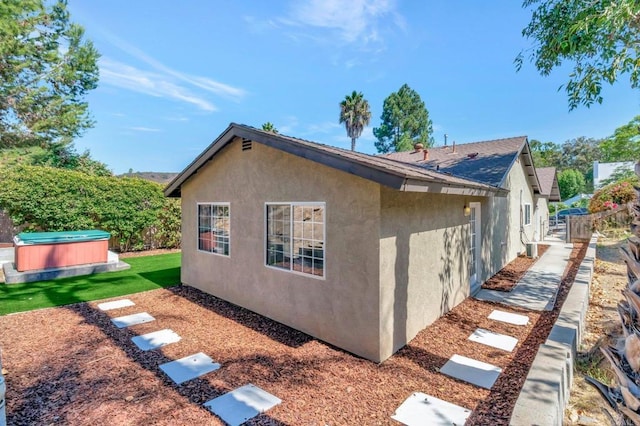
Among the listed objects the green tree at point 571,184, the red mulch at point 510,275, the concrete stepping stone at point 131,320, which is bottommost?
the concrete stepping stone at point 131,320

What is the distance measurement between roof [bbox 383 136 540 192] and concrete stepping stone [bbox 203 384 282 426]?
923 centimetres

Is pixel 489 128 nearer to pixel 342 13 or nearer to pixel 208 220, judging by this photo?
pixel 342 13

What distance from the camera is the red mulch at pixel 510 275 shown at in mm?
10044

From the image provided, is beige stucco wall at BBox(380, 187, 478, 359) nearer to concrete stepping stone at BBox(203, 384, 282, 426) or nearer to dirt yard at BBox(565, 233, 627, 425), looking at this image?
concrete stepping stone at BBox(203, 384, 282, 426)

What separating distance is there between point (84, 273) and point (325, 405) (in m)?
11.7

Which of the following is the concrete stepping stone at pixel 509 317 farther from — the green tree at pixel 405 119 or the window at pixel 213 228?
the green tree at pixel 405 119

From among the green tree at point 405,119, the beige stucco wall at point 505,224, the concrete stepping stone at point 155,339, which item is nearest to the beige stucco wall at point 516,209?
the beige stucco wall at point 505,224

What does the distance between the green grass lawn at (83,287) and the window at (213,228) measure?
2506 mm

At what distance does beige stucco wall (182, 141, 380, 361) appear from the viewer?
542 centimetres

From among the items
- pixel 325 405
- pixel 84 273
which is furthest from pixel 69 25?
pixel 325 405

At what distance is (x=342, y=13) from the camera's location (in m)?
10.6

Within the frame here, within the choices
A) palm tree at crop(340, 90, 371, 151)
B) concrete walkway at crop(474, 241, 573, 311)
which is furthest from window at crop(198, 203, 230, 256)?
palm tree at crop(340, 90, 371, 151)

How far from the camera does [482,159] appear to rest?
42.6ft

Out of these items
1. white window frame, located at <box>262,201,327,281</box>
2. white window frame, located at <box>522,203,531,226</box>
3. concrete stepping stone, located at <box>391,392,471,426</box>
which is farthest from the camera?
white window frame, located at <box>522,203,531,226</box>
